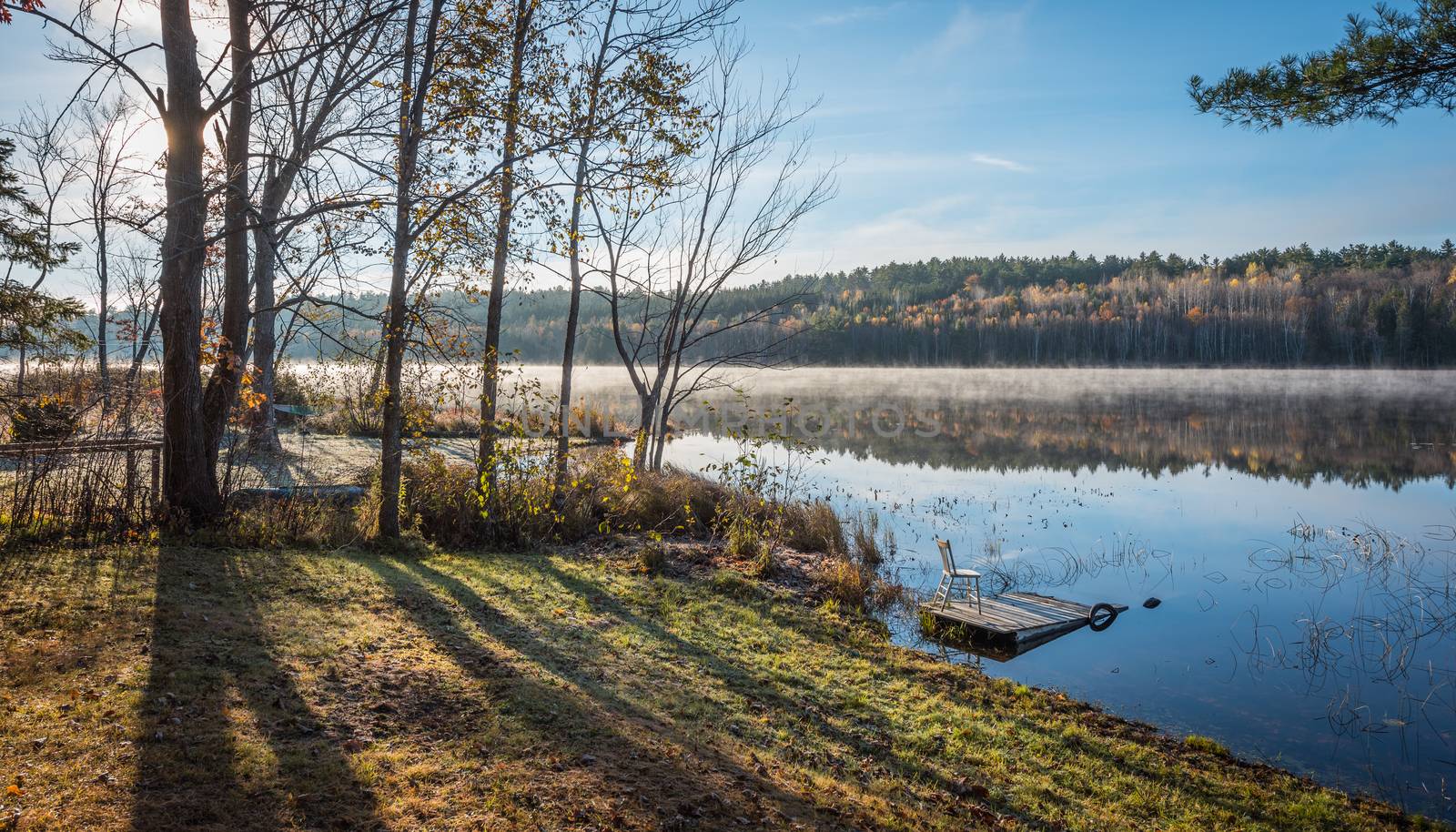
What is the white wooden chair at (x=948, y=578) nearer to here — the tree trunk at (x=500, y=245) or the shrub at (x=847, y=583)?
the shrub at (x=847, y=583)

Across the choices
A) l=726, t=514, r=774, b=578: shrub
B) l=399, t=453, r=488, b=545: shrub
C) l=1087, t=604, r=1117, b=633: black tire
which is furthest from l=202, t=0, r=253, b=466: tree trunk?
l=1087, t=604, r=1117, b=633: black tire

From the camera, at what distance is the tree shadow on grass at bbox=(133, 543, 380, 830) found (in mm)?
3363

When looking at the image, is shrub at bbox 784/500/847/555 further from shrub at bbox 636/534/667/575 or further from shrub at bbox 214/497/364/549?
shrub at bbox 214/497/364/549

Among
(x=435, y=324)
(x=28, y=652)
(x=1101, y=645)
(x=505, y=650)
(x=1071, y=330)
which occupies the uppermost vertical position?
(x=1071, y=330)

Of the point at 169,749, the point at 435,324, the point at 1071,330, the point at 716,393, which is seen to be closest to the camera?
the point at 169,749

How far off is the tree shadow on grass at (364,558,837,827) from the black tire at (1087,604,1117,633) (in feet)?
22.5

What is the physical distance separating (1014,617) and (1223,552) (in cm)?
683

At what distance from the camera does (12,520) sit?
7.17 m

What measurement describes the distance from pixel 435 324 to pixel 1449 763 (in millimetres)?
10568

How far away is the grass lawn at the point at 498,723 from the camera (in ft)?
12.0

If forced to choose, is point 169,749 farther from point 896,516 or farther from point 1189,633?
point 896,516

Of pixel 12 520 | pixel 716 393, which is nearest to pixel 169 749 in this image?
pixel 12 520

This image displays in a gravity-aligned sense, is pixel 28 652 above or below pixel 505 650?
above

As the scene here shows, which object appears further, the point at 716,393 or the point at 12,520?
the point at 716,393
